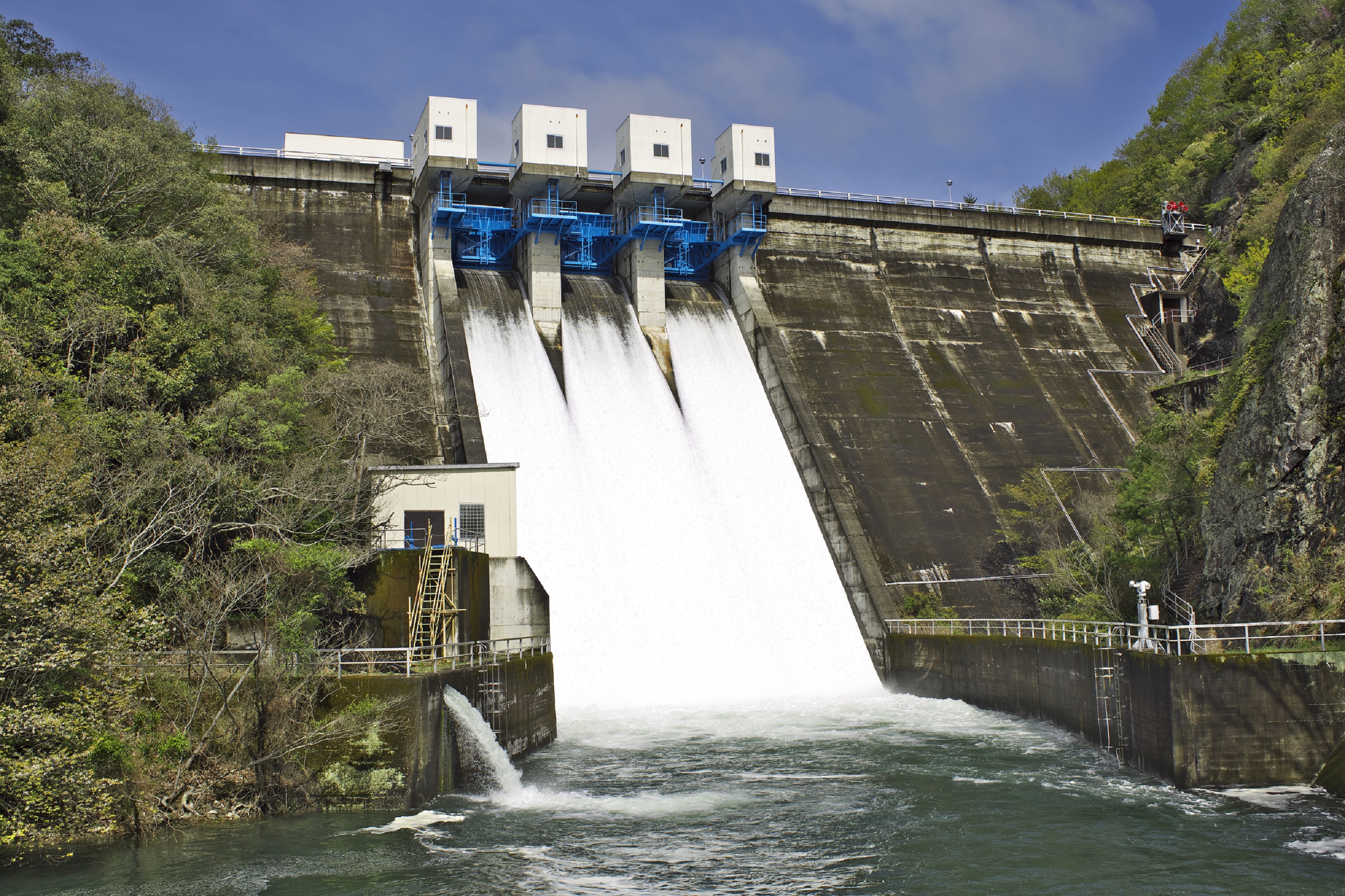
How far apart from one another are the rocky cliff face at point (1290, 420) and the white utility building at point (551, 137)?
2206 centimetres

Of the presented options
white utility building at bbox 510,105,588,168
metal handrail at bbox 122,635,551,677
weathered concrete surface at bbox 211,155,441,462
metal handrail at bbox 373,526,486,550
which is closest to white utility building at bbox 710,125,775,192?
white utility building at bbox 510,105,588,168

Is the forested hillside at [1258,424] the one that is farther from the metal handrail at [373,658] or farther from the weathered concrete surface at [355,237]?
the weathered concrete surface at [355,237]

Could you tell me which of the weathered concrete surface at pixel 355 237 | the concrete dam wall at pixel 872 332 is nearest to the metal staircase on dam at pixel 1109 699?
the concrete dam wall at pixel 872 332

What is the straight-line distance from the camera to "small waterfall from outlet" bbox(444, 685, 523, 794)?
59.1 ft

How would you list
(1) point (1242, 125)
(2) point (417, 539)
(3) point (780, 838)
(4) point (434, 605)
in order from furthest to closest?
1. (1) point (1242, 125)
2. (2) point (417, 539)
3. (4) point (434, 605)
4. (3) point (780, 838)

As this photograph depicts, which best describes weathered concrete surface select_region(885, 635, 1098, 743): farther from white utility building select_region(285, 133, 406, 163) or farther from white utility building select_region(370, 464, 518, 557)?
white utility building select_region(285, 133, 406, 163)

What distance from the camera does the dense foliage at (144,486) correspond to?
14.3m

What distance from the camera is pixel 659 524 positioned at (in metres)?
31.8

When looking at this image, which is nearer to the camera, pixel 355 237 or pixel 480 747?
pixel 480 747

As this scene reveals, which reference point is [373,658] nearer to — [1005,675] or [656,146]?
[1005,675]

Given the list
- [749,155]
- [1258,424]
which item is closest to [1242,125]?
[749,155]

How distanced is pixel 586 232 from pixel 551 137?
3.77 metres

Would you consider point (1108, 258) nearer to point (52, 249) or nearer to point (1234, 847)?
point (1234, 847)

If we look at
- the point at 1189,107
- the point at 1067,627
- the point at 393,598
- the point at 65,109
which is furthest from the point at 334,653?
the point at 1189,107
